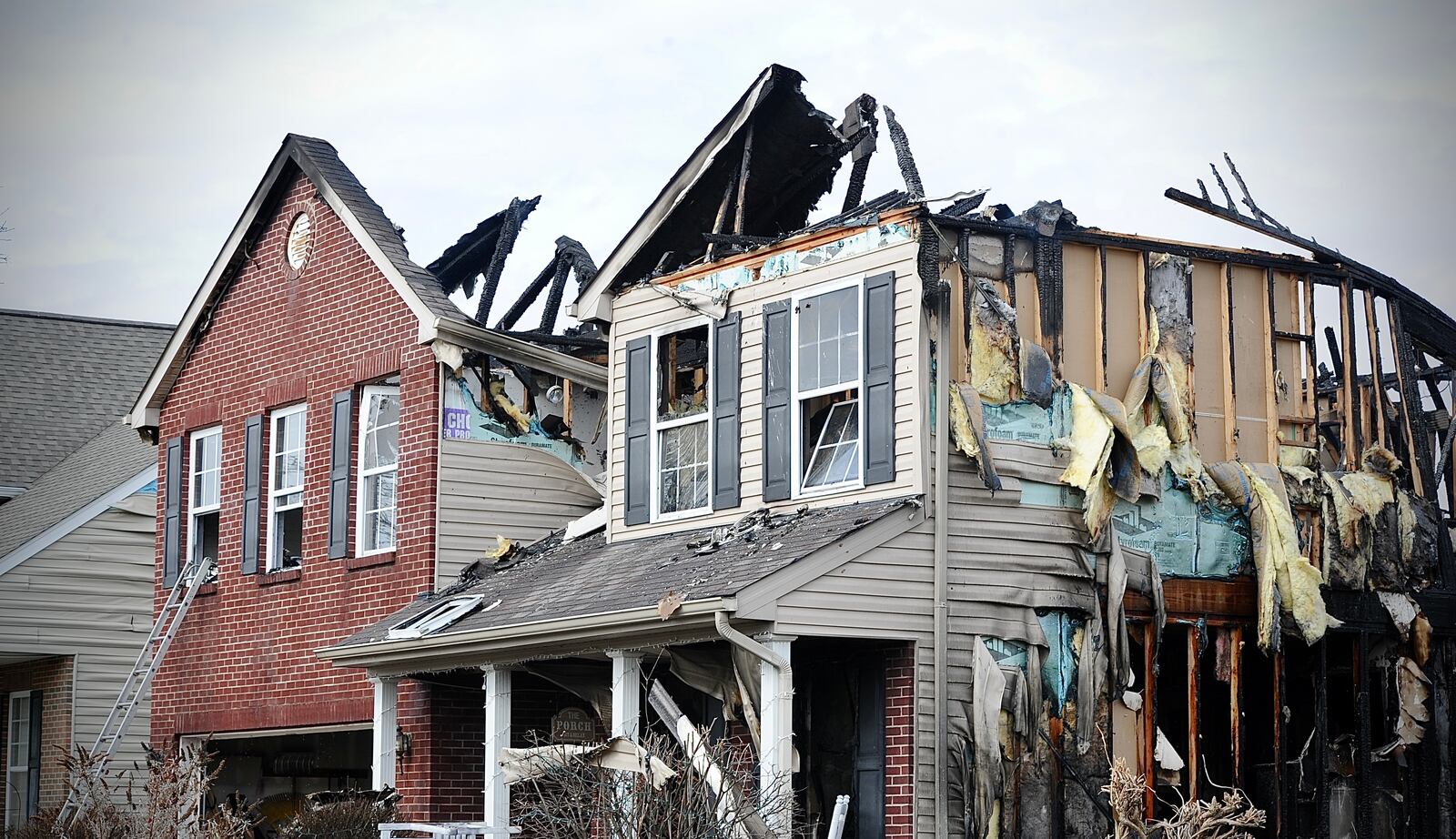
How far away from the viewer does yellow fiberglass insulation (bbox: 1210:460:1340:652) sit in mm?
15789

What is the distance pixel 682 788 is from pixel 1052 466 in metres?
4.06

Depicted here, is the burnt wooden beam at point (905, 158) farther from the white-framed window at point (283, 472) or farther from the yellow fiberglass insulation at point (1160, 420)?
the white-framed window at point (283, 472)

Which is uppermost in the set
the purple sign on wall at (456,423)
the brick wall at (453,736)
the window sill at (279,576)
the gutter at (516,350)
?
the gutter at (516,350)

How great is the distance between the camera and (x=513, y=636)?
1612 centimetres

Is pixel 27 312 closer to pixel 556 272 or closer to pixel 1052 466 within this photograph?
pixel 556 272

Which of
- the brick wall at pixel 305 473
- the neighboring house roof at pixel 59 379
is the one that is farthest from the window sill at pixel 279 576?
the neighboring house roof at pixel 59 379

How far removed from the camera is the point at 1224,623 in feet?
52.1

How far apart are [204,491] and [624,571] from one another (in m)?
8.51

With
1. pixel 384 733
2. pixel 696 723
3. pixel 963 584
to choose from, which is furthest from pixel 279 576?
pixel 963 584

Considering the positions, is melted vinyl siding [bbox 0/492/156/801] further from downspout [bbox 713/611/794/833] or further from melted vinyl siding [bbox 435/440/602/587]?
downspout [bbox 713/611/794/833]

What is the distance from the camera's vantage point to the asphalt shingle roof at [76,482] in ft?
83.7

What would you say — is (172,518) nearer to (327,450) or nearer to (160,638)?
(160,638)

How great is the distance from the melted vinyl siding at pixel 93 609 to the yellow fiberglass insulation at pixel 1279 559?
48.7ft

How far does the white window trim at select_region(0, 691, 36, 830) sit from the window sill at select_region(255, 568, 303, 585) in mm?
6591
